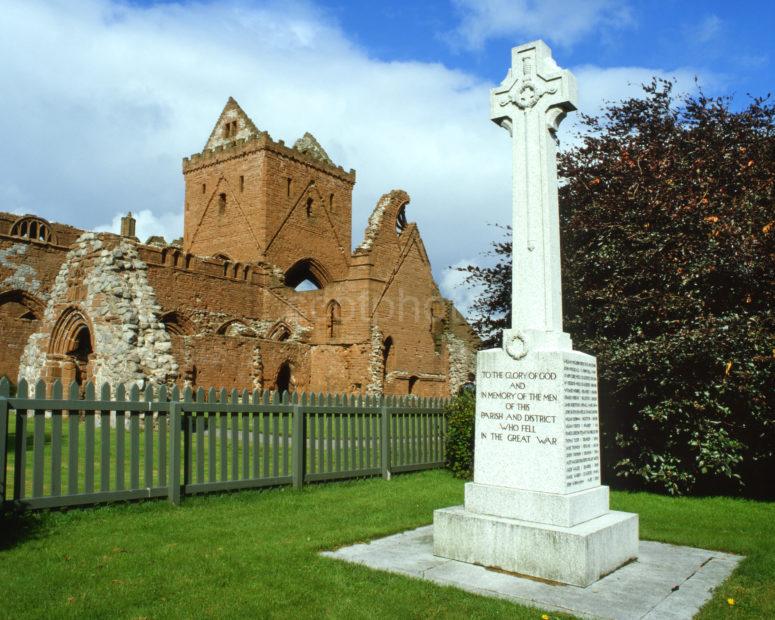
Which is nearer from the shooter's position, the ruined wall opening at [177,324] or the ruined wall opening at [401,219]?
the ruined wall opening at [177,324]

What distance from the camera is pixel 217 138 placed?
40.0 m

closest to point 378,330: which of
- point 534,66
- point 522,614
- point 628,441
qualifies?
point 628,441

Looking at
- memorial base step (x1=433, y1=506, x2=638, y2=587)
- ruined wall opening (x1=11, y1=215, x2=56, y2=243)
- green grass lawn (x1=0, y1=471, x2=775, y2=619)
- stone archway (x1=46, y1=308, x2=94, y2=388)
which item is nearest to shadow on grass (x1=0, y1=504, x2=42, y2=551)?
green grass lawn (x1=0, y1=471, x2=775, y2=619)

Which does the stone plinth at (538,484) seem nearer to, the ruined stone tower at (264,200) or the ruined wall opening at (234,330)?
the ruined wall opening at (234,330)

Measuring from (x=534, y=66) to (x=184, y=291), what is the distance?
2379cm

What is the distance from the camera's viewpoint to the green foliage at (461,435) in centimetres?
1192

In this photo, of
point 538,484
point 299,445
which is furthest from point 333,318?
point 538,484

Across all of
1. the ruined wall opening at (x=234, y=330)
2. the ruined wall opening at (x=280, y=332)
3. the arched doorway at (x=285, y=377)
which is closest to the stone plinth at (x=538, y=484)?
the arched doorway at (x=285, y=377)

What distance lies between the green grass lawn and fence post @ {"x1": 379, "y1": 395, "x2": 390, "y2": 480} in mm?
1970

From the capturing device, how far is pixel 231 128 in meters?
39.3

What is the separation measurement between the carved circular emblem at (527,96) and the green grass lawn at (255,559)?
448cm

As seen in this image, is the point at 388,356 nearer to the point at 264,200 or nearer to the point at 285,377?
the point at 285,377

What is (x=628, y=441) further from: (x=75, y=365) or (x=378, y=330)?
(x=378, y=330)

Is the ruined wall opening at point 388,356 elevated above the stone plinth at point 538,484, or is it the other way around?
the ruined wall opening at point 388,356
